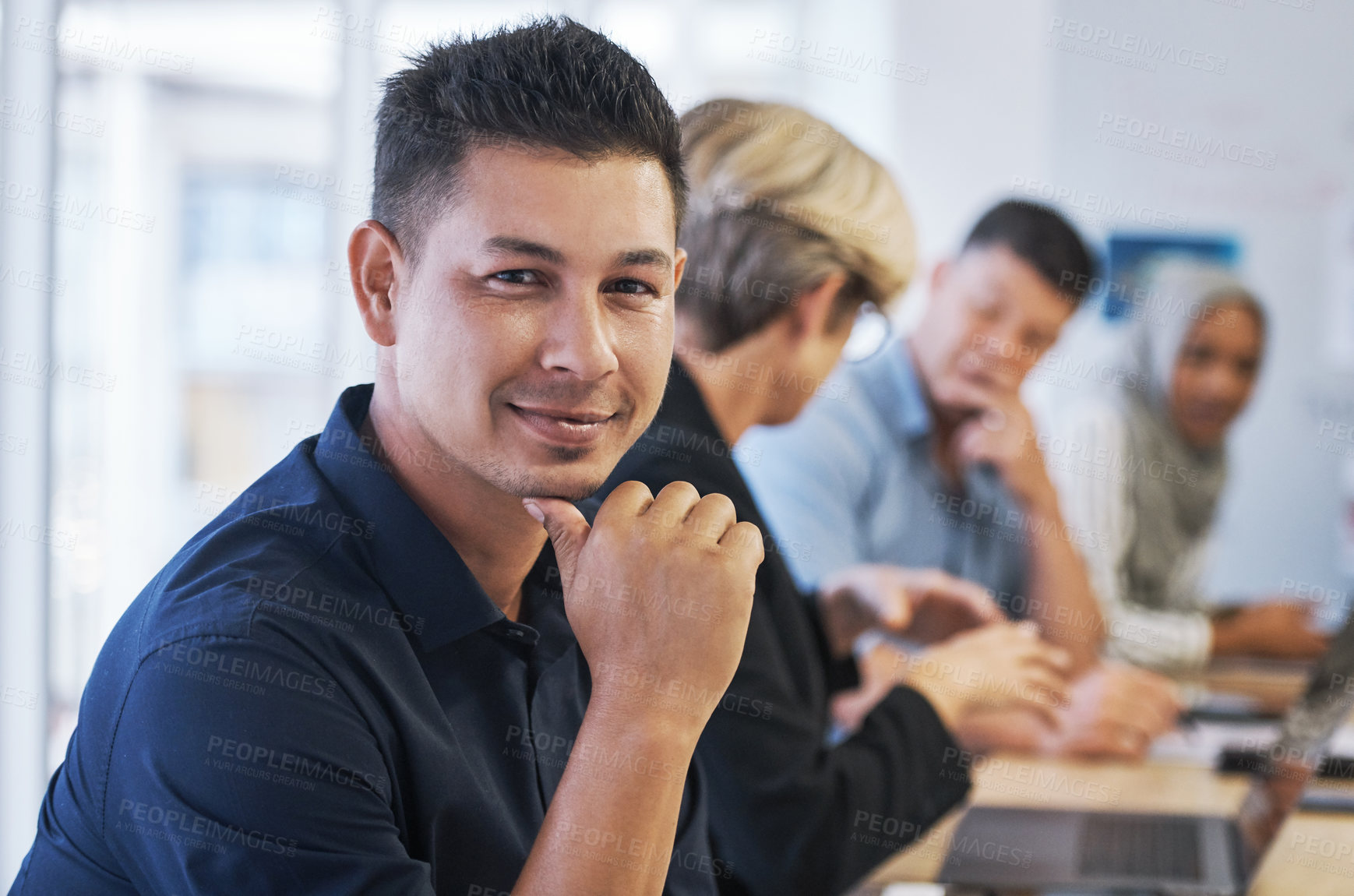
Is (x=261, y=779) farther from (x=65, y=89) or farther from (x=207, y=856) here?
(x=65, y=89)

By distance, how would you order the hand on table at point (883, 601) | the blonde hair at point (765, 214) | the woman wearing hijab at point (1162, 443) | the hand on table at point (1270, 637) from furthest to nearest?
the woman wearing hijab at point (1162, 443) < the hand on table at point (1270, 637) < the hand on table at point (883, 601) < the blonde hair at point (765, 214)

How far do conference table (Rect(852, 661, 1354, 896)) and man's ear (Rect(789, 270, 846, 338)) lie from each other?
0.69 meters

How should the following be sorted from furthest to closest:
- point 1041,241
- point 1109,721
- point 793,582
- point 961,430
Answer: point 961,430
point 1041,241
point 1109,721
point 793,582

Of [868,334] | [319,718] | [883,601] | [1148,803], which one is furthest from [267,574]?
[868,334]

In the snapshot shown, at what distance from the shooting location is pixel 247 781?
67 centimetres

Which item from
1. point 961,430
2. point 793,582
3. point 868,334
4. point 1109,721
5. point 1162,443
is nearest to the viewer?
point 793,582

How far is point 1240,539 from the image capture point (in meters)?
3.62

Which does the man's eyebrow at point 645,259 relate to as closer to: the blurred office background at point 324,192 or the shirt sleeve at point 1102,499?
the blurred office background at point 324,192

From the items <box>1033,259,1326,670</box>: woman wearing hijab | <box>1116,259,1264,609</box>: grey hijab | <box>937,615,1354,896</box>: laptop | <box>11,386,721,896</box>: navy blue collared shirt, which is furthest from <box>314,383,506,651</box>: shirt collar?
Answer: <box>1116,259,1264,609</box>: grey hijab

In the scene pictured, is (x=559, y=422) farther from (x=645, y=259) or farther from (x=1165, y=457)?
(x=1165, y=457)

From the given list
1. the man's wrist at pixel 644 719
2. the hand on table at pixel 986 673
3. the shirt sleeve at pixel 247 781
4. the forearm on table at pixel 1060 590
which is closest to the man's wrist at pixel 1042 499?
the forearm on table at pixel 1060 590

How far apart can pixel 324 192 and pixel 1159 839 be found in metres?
2.04

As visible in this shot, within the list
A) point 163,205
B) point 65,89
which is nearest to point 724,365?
point 65,89

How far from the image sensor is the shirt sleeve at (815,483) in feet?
7.56
